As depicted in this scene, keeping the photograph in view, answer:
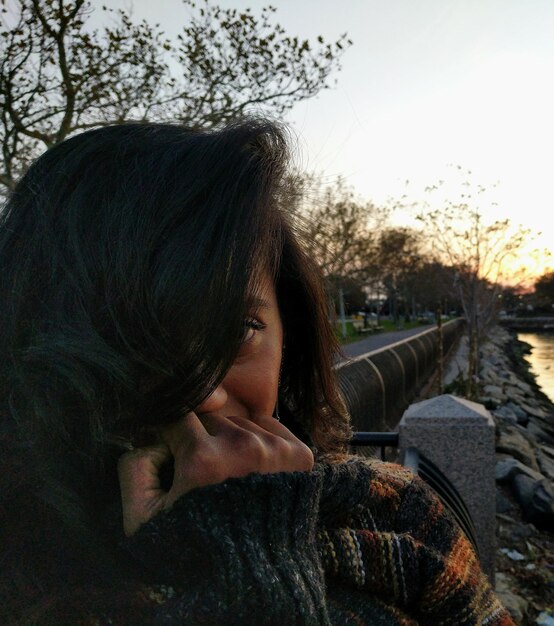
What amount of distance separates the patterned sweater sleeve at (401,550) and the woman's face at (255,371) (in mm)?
194

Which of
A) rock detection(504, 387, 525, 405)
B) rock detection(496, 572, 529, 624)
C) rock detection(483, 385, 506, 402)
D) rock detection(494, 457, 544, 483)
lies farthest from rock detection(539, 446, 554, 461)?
rock detection(496, 572, 529, 624)

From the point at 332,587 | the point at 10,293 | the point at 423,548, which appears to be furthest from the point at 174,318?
the point at 423,548

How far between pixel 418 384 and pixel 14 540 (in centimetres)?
1250

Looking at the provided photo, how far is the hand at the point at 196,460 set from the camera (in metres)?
0.89

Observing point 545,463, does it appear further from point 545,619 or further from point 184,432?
point 184,432

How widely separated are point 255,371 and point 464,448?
3.51 metres

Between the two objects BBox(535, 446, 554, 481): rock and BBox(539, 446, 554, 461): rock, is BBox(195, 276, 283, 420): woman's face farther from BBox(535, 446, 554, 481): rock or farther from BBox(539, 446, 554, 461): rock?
BBox(539, 446, 554, 461): rock

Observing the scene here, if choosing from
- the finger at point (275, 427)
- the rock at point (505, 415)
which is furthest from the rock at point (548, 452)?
the finger at point (275, 427)

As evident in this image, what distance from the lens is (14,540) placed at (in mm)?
944

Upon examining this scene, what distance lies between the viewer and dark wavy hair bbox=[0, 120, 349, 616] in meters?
0.95

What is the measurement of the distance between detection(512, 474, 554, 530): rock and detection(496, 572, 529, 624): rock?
1.68 m

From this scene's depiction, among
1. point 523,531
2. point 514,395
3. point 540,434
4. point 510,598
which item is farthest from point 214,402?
point 514,395

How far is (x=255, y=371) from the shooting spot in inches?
46.3

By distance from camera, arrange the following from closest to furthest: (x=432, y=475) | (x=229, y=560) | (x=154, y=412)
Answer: (x=229, y=560)
(x=154, y=412)
(x=432, y=475)
